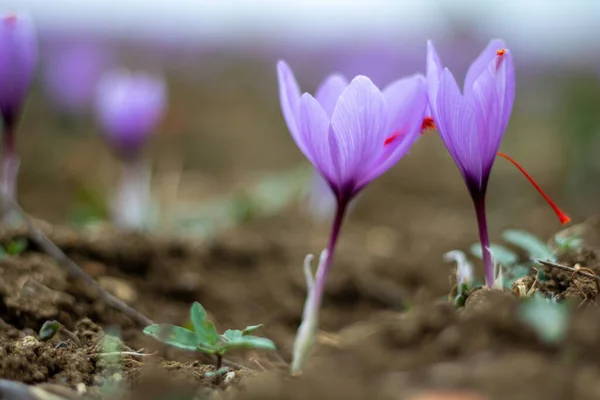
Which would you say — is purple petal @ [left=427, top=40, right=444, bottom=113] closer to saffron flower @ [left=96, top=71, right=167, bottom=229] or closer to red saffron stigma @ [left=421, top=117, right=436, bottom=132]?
red saffron stigma @ [left=421, top=117, right=436, bottom=132]

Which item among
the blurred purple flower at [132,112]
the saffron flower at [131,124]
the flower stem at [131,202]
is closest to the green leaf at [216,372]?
the flower stem at [131,202]

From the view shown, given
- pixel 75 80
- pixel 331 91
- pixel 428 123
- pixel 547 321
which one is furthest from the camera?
pixel 75 80

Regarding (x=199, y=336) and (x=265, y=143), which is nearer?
(x=199, y=336)

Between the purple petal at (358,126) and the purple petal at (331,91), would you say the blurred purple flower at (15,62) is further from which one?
the purple petal at (358,126)

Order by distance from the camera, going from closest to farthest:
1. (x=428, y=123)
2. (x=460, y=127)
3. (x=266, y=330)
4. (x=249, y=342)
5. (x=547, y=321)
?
(x=547, y=321) < (x=249, y=342) < (x=460, y=127) < (x=428, y=123) < (x=266, y=330)

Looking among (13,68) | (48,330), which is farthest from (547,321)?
(13,68)

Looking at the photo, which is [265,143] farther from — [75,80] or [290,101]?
[290,101]
